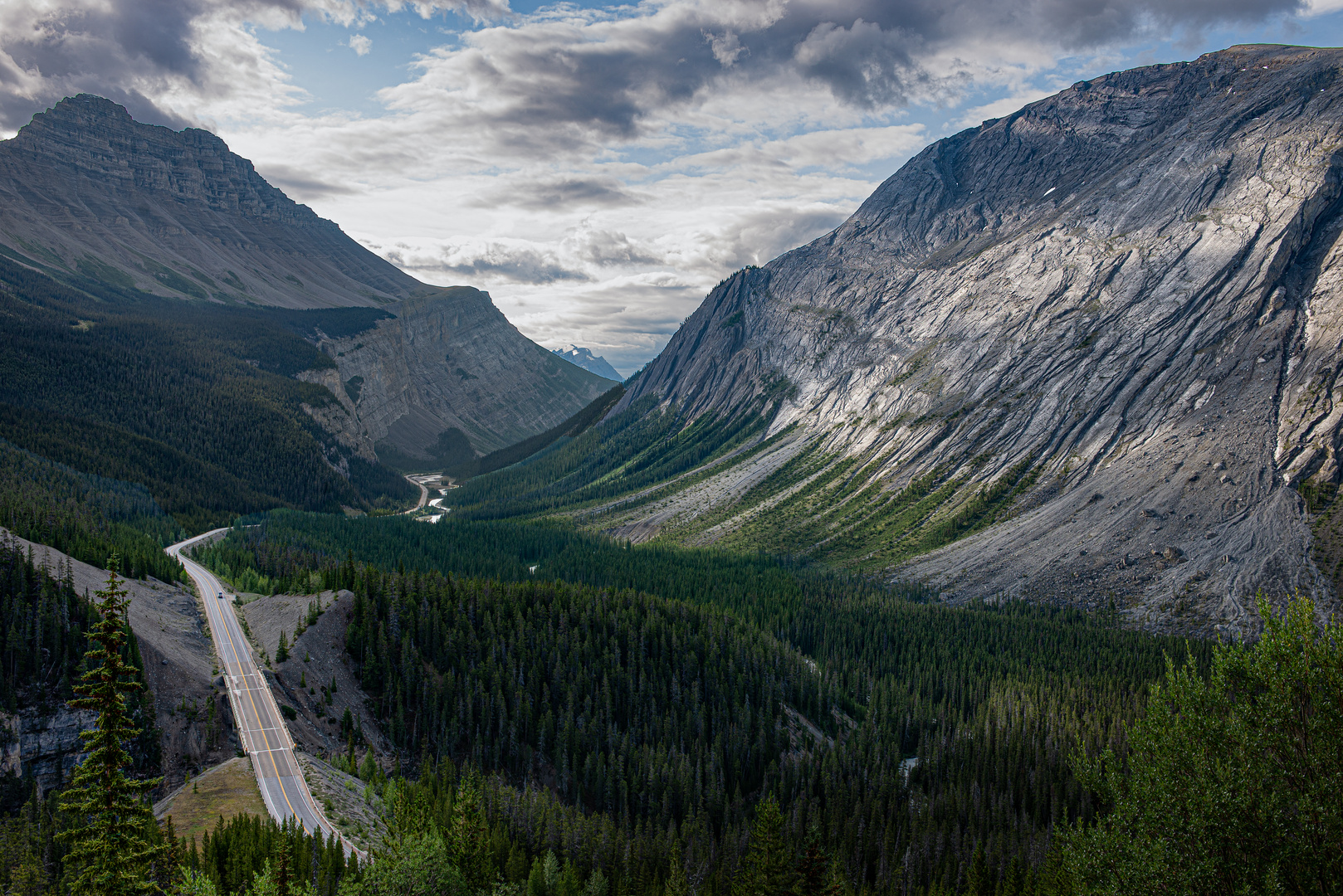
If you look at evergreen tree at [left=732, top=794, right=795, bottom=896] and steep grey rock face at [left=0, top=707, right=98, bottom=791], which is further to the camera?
steep grey rock face at [left=0, top=707, right=98, bottom=791]

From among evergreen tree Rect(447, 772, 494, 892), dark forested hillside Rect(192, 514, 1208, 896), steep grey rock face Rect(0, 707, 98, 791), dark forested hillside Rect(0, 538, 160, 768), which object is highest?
dark forested hillside Rect(0, 538, 160, 768)

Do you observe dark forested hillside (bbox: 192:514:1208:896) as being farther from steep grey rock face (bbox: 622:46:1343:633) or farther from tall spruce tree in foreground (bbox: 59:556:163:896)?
tall spruce tree in foreground (bbox: 59:556:163:896)

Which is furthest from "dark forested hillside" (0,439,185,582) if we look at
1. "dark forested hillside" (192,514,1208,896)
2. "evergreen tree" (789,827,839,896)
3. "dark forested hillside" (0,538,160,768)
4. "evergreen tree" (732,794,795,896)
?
"evergreen tree" (789,827,839,896)

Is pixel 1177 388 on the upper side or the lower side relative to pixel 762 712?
upper

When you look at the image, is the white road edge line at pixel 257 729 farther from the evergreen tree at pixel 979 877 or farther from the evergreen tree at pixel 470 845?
the evergreen tree at pixel 979 877

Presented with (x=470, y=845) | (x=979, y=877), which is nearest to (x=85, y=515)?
(x=470, y=845)

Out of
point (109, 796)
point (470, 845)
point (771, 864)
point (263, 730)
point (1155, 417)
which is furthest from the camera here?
point (1155, 417)

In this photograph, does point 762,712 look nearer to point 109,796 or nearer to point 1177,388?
point 109,796

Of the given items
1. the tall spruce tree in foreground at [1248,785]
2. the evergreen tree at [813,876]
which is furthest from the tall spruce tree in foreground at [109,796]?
the tall spruce tree in foreground at [1248,785]
